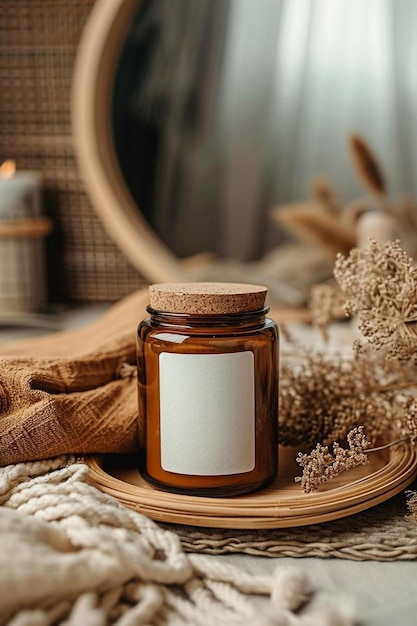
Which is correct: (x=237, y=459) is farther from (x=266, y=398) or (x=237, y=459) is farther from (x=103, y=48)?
(x=103, y=48)

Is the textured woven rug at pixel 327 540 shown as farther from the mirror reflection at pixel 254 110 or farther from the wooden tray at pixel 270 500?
the mirror reflection at pixel 254 110

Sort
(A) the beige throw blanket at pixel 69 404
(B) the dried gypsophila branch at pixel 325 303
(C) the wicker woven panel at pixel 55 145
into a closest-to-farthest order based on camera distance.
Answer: (A) the beige throw blanket at pixel 69 404 < (B) the dried gypsophila branch at pixel 325 303 < (C) the wicker woven panel at pixel 55 145

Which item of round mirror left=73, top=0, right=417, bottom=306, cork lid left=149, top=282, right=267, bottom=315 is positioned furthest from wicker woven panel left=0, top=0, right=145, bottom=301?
cork lid left=149, top=282, right=267, bottom=315

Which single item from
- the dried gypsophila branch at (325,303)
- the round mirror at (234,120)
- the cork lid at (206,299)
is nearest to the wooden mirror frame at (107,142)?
the round mirror at (234,120)

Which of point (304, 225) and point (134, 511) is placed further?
point (304, 225)

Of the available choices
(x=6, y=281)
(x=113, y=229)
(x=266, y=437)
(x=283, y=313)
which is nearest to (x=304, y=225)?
(x=283, y=313)

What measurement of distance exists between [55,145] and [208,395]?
2.59 feet

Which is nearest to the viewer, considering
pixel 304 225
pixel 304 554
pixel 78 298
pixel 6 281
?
pixel 304 554

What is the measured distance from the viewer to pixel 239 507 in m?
0.38

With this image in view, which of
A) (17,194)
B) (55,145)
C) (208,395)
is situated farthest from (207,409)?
(55,145)

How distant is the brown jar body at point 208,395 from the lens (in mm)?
391

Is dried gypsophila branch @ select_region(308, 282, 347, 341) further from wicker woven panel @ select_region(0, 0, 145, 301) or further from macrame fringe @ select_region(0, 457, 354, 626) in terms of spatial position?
wicker woven panel @ select_region(0, 0, 145, 301)

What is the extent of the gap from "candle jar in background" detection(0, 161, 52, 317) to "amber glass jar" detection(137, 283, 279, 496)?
60cm

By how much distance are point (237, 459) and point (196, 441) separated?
24 mm
